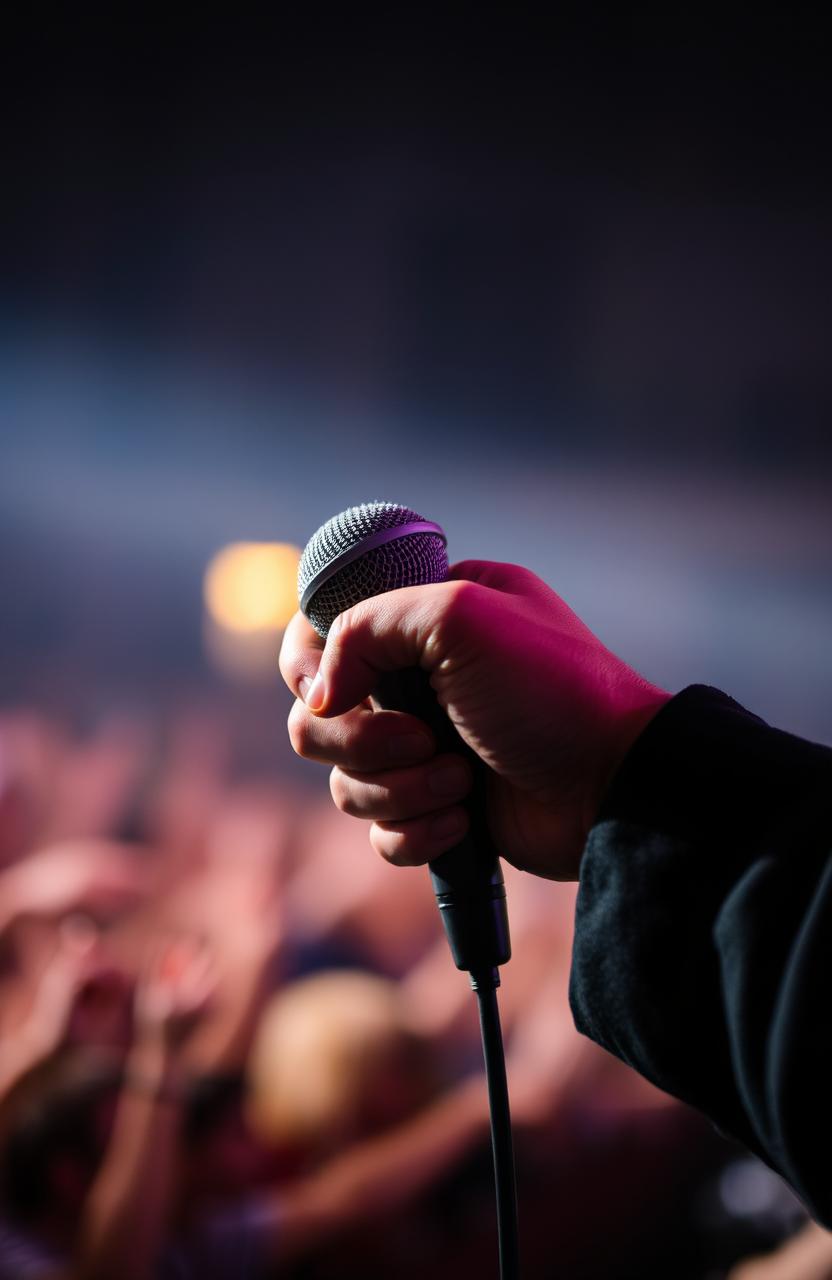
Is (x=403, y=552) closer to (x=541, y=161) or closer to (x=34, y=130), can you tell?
(x=541, y=161)

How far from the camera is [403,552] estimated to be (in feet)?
1.68

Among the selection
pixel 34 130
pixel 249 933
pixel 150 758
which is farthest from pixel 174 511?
pixel 249 933

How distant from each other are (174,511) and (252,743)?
81 cm

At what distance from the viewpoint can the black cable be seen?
486 mm

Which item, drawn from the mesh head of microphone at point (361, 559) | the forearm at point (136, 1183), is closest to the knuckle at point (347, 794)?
the mesh head of microphone at point (361, 559)

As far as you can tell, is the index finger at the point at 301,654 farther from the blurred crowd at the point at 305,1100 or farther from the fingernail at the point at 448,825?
the blurred crowd at the point at 305,1100

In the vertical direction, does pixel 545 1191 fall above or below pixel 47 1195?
below

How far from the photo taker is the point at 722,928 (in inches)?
16.4

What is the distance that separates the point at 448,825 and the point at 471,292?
7.36 feet

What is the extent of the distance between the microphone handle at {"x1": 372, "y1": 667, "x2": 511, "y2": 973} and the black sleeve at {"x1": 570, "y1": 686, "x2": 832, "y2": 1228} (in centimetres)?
5

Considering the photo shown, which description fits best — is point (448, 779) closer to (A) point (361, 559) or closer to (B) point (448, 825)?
(B) point (448, 825)

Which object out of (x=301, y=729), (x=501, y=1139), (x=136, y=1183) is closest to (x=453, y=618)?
(x=301, y=729)

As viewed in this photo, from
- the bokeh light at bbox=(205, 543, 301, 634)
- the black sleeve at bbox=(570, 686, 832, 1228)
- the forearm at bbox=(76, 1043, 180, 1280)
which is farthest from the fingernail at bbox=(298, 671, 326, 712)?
the bokeh light at bbox=(205, 543, 301, 634)

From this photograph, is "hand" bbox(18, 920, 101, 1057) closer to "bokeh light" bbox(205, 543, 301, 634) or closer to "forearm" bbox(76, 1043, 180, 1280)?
"forearm" bbox(76, 1043, 180, 1280)
